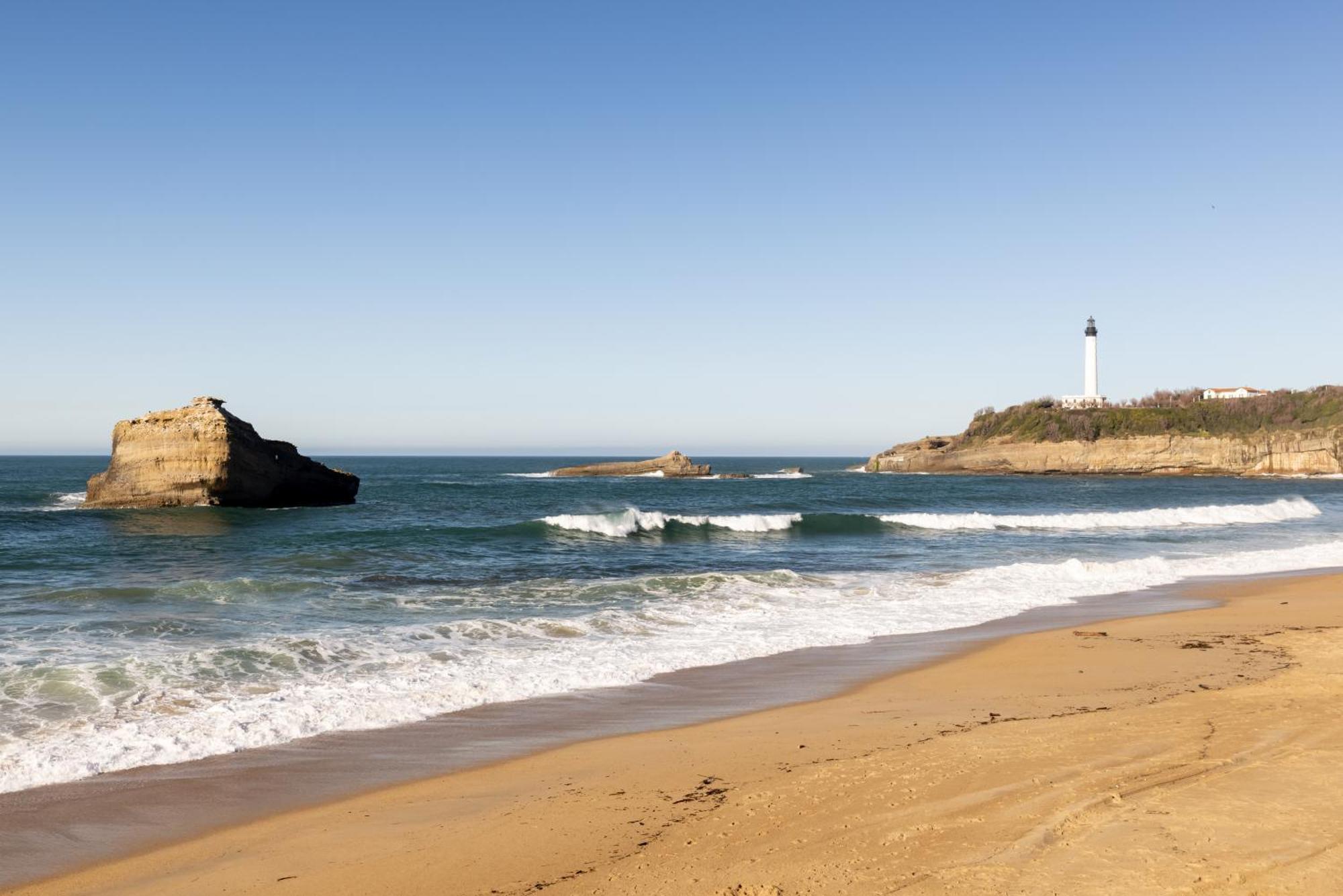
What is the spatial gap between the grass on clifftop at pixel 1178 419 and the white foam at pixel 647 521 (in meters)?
65.9

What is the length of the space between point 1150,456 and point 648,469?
4806cm

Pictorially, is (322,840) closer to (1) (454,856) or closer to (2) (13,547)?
(1) (454,856)

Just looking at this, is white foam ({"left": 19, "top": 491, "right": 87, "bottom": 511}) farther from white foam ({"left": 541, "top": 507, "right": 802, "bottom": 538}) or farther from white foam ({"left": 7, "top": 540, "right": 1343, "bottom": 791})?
white foam ({"left": 7, "top": 540, "right": 1343, "bottom": 791})

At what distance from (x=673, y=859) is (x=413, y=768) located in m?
2.72

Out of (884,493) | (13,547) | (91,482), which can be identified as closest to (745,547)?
(13,547)

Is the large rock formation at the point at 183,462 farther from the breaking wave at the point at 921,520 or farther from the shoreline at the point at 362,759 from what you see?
the shoreline at the point at 362,759

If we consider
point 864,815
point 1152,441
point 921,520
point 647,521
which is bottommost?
point 921,520

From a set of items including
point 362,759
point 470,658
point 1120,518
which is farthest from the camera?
point 1120,518

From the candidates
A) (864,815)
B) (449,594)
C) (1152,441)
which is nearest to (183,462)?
(449,594)

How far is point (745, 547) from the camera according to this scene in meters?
25.5

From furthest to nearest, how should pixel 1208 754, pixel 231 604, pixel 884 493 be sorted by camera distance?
1. pixel 884 493
2. pixel 231 604
3. pixel 1208 754

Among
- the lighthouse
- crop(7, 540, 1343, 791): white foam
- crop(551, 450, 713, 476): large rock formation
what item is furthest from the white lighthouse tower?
crop(7, 540, 1343, 791): white foam

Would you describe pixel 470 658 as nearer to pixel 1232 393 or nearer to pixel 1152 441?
pixel 1152 441

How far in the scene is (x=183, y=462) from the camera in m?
32.9
